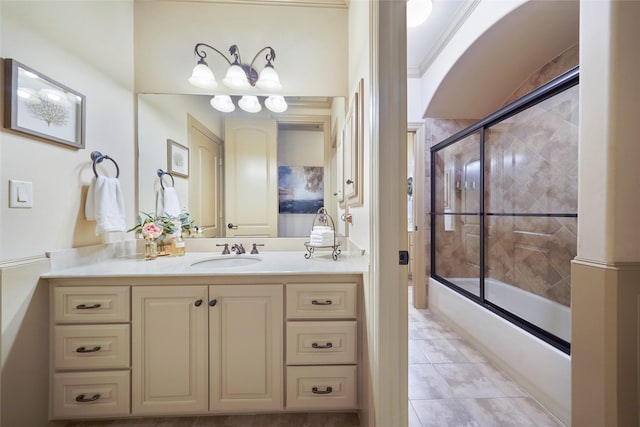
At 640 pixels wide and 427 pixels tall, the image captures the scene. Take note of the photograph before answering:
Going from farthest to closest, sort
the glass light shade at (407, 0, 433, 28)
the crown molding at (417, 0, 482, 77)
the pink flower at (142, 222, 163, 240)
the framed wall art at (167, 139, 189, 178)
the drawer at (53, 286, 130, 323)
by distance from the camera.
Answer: the crown molding at (417, 0, 482, 77) → the framed wall art at (167, 139, 189, 178) → the glass light shade at (407, 0, 433, 28) → the pink flower at (142, 222, 163, 240) → the drawer at (53, 286, 130, 323)

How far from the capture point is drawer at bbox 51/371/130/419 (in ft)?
4.01

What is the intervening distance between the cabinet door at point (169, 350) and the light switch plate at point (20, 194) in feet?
1.96

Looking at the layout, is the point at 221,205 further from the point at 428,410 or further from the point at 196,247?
the point at 428,410

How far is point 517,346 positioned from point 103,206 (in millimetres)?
2621

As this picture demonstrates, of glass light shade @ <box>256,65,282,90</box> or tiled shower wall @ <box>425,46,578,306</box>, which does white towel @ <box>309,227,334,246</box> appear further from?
tiled shower wall @ <box>425,46,578,306</box>

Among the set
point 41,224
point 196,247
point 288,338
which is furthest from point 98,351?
point 288,338

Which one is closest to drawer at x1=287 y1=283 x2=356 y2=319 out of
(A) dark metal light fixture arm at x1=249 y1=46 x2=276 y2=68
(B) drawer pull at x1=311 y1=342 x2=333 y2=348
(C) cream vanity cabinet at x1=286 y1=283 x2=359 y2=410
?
(C) cream vanity cabinet at x1=286 y1=283 x2=359 y2=410

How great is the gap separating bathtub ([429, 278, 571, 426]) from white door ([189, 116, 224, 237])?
6.88 feet

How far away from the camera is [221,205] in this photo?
189cm

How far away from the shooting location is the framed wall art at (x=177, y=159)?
1845 millimetres

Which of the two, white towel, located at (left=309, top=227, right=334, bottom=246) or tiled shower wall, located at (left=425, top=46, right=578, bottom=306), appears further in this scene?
tiled shower wall, located at (left=425, top=46, right=578, bottom=306)

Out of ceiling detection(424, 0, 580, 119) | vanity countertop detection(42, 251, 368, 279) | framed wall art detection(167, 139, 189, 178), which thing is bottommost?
vanity countertop detection(42, 251, 368, 279)

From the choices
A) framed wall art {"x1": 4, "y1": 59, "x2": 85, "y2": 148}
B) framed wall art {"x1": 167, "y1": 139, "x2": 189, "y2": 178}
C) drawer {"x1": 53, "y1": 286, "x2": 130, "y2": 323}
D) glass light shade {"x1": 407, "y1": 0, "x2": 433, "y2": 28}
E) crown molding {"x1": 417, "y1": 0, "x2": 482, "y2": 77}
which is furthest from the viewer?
crown molding {"x1": 417, "y1": 0, "x2": 482, "y2": 77}

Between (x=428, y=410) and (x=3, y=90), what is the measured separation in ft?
8.27
